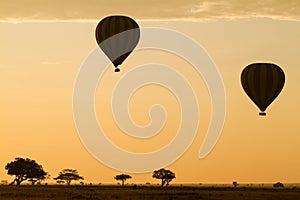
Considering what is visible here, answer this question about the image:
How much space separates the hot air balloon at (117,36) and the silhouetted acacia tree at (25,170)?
339 feet

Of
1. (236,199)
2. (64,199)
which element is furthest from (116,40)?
(236,199)

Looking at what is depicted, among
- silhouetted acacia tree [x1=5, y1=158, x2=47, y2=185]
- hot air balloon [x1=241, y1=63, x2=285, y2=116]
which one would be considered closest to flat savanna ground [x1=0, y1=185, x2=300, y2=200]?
hot air balloon [x1=241, y1=63, x2=285, y2=116]

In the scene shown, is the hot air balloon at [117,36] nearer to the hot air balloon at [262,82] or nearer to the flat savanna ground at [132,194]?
the hot air balloon at [262,82]

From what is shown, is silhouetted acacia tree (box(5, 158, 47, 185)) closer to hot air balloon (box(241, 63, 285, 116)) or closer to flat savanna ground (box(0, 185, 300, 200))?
flat savanna ground (box(0, 185, 300, 200))

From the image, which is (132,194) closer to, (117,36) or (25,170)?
(117,36)

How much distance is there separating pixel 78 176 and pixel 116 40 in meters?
147

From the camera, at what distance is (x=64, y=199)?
68.0 metres

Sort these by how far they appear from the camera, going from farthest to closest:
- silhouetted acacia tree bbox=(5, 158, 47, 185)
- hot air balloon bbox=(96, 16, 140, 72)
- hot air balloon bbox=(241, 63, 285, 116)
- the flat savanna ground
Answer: silhouetted acacia tree bbox=(5, 158, 47, 185) < the flat savanna ground < hot air balloon bbox=(241, 63, 285, 116) < hot air balloon bbox=(96, 16, 140, 72)

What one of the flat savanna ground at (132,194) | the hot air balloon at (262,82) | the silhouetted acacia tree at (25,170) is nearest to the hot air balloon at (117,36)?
the hot air balloon at (262,82)

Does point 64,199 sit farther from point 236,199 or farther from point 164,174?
point 164,174

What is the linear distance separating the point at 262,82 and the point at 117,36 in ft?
35.0

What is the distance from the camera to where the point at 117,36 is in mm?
50125

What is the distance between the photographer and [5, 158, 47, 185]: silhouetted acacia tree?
151 metres

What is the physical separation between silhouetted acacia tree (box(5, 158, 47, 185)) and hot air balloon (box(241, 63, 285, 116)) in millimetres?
105416
